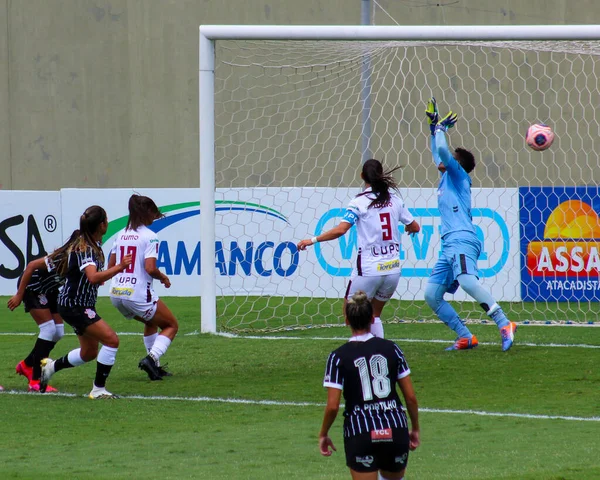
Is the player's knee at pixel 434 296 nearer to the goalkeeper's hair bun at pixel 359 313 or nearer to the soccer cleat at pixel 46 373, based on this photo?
the soccer cleat at pixel 46 373

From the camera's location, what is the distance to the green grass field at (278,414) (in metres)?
6.39

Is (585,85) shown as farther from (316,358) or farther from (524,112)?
(316,358)

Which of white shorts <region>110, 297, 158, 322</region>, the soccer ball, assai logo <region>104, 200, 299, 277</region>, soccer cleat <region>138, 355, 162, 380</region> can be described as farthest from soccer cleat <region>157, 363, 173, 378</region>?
assai logo <region>104, 200, 299, 277</region>

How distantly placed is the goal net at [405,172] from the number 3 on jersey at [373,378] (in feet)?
24.7

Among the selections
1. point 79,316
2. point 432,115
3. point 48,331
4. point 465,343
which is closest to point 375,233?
point 432,115

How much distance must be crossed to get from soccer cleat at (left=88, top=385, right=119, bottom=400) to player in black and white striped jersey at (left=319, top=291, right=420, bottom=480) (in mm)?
4162

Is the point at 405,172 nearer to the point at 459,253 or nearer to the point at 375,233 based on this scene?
the point at 459,253

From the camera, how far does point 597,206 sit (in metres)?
15.3

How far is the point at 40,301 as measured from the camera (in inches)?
372

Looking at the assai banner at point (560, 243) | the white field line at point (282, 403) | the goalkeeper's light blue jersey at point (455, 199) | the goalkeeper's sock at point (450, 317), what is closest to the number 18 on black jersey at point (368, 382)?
the white field line at point (282, 403)

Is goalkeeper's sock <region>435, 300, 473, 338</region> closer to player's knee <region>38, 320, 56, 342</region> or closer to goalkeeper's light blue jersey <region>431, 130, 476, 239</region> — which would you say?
goalkeeper's light blue jersey <region>431, 130, 476, 239</region>

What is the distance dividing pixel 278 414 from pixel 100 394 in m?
1.63

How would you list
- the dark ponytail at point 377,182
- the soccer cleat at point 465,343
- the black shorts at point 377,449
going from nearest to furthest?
the black shorts at point 377,449 → the dark ponytail at point 377,182 → the soccer cleat at point 465,343

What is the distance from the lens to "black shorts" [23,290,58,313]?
9414 mm
